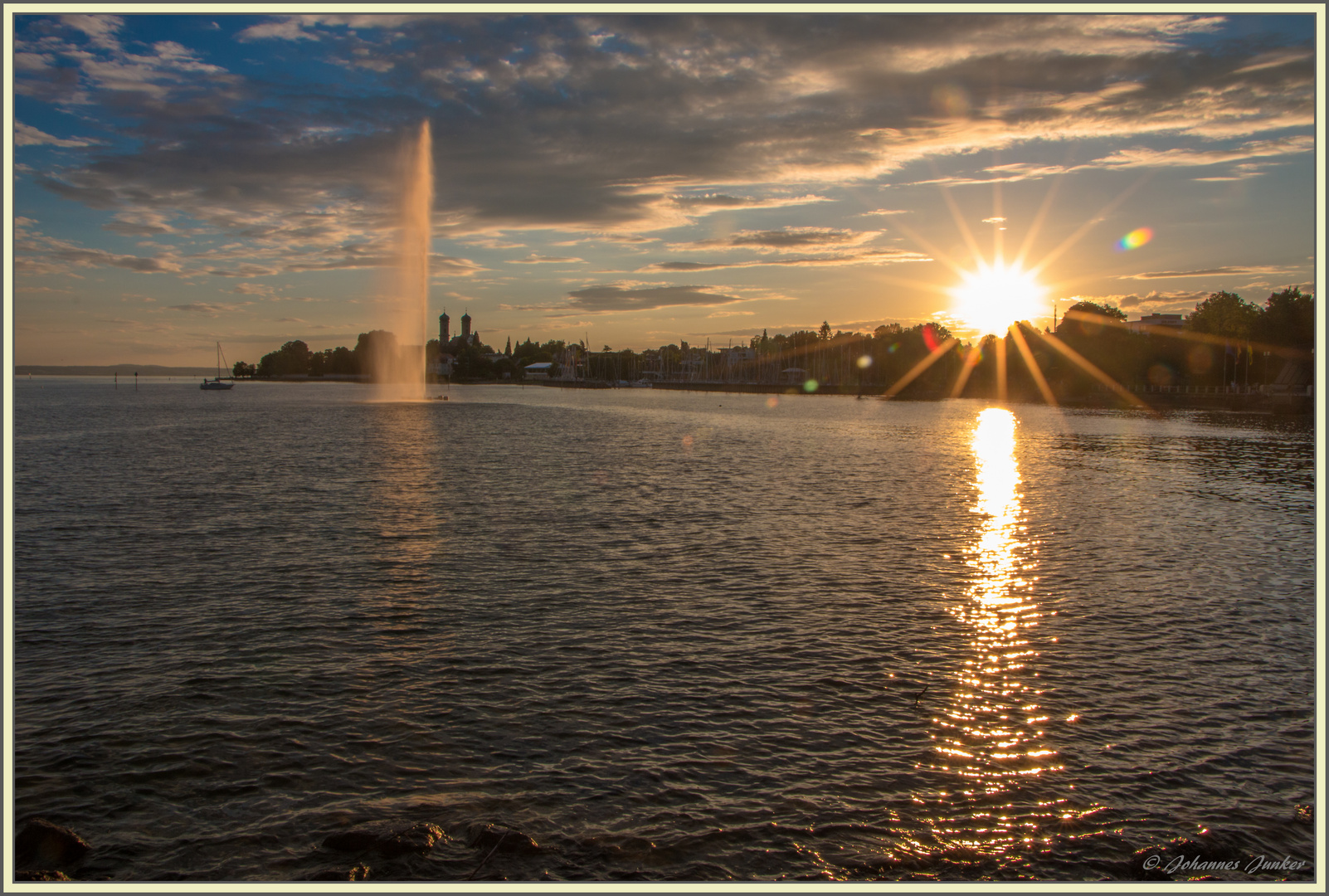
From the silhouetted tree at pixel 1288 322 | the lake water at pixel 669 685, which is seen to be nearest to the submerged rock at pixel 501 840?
the lake water at pixel 669 685

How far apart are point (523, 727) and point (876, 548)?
16.6m

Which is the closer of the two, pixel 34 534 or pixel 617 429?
pixel 34 534

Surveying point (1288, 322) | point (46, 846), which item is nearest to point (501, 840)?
point (46, 846)

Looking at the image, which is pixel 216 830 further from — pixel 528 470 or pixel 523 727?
pixel 528 470

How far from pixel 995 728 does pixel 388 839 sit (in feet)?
30.4

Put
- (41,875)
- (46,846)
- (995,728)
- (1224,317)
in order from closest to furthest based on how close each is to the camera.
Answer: (41,875), (46,846), (995,728), (1224,317)

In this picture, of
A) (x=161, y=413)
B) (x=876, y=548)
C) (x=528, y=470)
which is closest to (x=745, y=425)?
(x=528, y=470)

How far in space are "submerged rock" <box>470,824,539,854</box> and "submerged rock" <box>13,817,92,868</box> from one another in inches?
186

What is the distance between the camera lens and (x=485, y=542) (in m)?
28.6

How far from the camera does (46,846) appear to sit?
33.9 ft

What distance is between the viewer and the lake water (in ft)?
35.8

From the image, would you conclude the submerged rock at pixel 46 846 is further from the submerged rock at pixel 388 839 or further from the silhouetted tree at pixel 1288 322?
the silhouetted tree at pixel 1288 322

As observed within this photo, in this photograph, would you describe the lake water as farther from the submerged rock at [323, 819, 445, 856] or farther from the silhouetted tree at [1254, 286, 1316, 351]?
the silhouetted tree at [1254, 286, 1316, 351]

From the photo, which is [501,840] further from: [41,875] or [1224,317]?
[1224,317]
